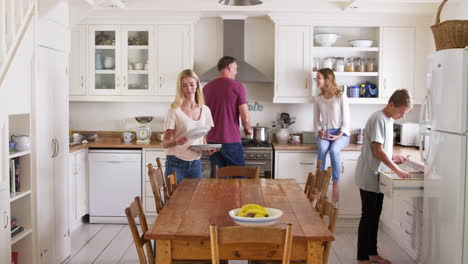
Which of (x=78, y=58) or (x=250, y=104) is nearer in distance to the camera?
(x=78, y=58)

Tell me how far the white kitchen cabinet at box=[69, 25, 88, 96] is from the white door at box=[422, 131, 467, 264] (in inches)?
148

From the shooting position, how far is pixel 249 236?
6.88ft

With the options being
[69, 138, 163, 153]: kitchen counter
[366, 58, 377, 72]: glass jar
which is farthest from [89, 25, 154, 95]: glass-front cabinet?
[366, 58, 377, 72]: glass jar

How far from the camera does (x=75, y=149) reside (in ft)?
16.8

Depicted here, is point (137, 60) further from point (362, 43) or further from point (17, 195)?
point (17, 195)

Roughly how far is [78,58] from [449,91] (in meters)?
3.96

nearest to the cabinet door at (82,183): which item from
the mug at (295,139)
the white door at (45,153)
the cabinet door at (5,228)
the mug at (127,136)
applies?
the mug at (127,136)

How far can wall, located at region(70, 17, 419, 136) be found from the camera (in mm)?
6043

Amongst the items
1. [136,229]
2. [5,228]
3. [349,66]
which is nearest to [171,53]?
[349,66]

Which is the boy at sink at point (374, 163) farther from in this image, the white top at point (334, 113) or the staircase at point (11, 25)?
the staircase at point (11, 25)

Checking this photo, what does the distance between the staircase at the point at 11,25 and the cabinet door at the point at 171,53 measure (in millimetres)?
2258

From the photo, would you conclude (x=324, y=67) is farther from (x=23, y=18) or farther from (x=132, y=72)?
(x=23, y=18)

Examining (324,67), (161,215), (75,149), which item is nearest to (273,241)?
(161,215)

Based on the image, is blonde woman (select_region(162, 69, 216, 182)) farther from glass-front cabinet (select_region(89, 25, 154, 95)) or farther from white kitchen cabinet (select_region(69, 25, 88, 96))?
white kitchen cabinet (select_region(69, 25, 88, 96))
